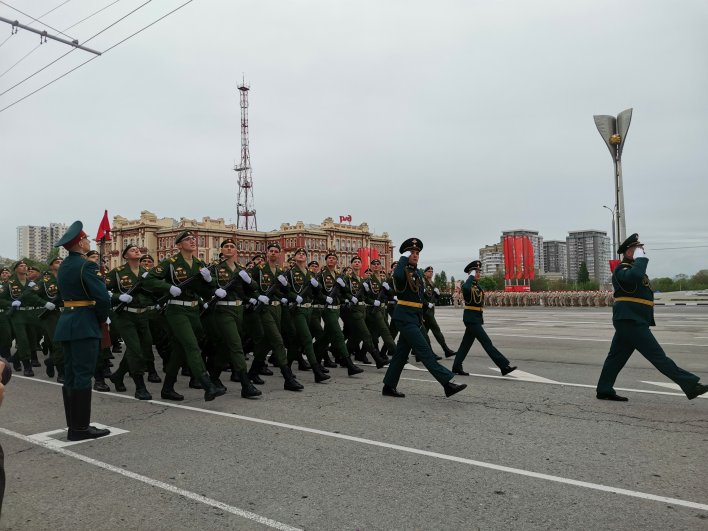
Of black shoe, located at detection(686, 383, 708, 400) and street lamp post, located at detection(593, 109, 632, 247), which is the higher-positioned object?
street lamp post, located at detection(593, 109, 632, 247)

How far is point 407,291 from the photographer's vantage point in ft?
24.4

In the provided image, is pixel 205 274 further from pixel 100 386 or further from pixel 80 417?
pixel 100 386

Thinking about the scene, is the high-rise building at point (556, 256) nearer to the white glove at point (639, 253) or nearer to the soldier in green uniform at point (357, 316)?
the soldier in green uniform at point (357, 316)

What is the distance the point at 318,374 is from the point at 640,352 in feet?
14.3

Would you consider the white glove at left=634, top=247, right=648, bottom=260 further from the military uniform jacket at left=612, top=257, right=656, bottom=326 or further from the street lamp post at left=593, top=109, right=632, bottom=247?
the street lamp post at left=593, top=109, right=632, bottom=247

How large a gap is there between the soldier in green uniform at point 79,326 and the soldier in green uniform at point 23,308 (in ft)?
16.2

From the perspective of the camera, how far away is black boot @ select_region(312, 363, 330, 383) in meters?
8.42

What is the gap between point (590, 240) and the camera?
165375 millimetres

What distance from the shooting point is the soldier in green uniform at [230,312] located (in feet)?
24.0

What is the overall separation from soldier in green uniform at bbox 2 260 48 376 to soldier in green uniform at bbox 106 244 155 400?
248 centimetres

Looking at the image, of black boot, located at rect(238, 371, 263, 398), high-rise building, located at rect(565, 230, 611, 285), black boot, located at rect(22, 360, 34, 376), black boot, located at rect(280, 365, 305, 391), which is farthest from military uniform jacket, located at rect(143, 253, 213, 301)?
high-rise building, located at rect(565, 230, 611, 285)

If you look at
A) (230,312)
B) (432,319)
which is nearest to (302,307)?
(230,312)

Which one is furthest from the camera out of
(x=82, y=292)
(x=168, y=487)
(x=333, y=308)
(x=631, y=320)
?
(x=333, y=308)

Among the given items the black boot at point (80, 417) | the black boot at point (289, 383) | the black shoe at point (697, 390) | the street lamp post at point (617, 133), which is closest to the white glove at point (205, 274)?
the black boot at point (289, 383)
